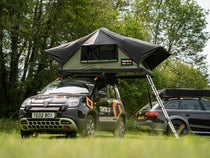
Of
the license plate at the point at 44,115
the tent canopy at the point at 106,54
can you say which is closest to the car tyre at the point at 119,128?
the tent canopy at the point at 106,54

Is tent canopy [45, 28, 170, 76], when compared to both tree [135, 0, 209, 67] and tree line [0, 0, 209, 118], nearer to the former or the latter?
tree line [0, 0, 209, 118]

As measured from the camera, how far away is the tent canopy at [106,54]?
36.1 ft

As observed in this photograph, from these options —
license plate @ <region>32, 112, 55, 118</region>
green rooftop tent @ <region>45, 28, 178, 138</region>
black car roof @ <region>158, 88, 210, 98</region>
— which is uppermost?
green rooftop tent @ <region>45, 28, 178, 138</region>

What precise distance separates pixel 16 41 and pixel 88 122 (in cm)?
1150

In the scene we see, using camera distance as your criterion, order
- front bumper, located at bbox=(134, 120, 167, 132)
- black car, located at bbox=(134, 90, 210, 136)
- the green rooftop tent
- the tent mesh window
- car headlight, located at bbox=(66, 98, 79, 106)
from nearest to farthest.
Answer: car headlight, located at bbox=(66, 98, 79, 106) < the green rooftop tent < the tent mesh window < front bumper, located at bbox=(134, 120, 167, 132) < black car, located at bbox=(134, 90, 210, 136)

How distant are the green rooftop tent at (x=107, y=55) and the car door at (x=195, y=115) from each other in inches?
69.3

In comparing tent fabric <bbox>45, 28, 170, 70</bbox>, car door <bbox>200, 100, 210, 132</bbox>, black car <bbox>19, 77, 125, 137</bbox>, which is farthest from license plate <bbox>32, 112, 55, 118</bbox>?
car door <bbox>200, 100, 210, 132</bbox>

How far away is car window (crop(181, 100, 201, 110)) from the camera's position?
12291 mm

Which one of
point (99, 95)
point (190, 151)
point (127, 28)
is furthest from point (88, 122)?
point (127, 28)

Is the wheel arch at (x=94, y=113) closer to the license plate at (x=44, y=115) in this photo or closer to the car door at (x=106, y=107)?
the car door at (x=106, y=107)

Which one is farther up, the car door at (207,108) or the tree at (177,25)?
the tree at (177,25)

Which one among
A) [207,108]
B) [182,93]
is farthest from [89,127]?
[207,108]

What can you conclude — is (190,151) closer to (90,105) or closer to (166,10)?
(90,105)

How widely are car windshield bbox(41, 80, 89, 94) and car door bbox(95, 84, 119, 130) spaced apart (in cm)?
49
